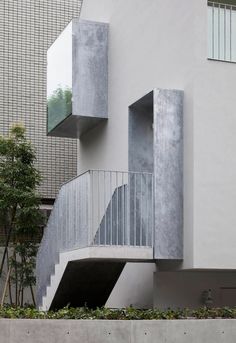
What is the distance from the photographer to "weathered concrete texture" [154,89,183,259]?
12555 millimetres

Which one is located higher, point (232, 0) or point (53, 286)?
point (232, 0)

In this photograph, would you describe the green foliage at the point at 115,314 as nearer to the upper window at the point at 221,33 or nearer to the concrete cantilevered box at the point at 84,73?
the upper window at the point at 221,33

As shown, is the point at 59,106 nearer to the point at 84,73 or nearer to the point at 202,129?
the point at 84,73

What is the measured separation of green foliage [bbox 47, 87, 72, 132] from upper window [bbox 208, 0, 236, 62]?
4.56m

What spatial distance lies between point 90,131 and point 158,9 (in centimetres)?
467

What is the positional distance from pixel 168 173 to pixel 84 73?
14.6ft

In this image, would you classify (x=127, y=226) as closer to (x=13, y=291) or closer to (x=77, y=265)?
(x=77, y=265)

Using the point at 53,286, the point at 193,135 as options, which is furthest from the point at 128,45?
the point at 53,286

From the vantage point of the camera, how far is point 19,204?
17969 millimetres

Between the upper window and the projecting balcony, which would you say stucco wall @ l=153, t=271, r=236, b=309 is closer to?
the projecting balcony

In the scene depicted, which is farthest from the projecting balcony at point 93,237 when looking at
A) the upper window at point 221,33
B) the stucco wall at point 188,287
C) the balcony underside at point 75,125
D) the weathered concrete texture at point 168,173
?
the upper window at point 221,33

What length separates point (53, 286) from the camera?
14.9 m

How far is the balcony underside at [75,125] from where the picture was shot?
16547 millimetres

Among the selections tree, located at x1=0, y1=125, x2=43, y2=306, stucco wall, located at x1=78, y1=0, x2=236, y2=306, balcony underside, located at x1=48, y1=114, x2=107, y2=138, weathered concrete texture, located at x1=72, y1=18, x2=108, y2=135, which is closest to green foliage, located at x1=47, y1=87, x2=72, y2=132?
balcony underside, located at x1=48, y1=114, x2=107, y2=138
